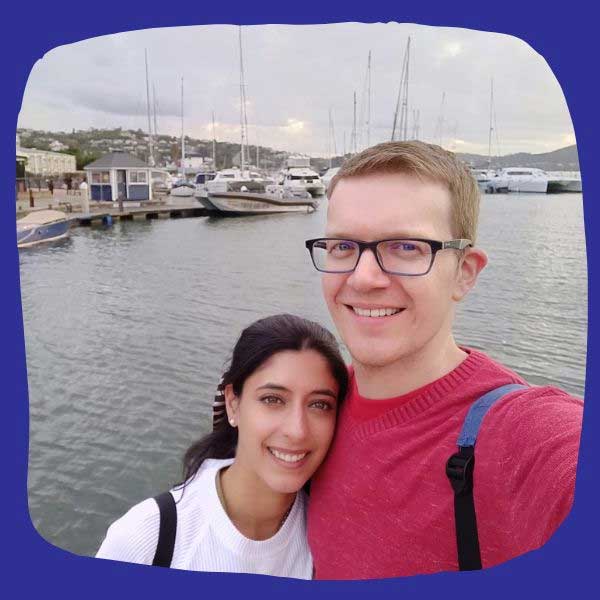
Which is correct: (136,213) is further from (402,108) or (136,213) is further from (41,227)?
(402,108)

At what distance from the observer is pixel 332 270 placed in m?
2.16

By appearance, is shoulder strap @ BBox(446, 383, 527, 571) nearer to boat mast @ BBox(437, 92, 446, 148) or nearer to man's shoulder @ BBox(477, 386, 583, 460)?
man's shoulder @ BBox(477, 386, 583, 460)

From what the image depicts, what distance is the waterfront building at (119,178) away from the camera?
Result: 3.14 metres

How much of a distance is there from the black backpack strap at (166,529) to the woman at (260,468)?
0.6 inches

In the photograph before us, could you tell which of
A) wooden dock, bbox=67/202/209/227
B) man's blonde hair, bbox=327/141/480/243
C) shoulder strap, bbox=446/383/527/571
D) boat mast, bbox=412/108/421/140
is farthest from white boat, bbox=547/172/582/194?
wooden dock, bbox=67/202/209/227

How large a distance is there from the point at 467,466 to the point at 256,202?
166 cm

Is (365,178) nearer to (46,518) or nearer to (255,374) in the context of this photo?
(255,374)

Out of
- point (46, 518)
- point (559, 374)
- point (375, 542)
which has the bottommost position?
point (46, 518)

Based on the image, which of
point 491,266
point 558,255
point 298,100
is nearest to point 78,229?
point 298,100

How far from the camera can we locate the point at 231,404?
2545 millimetres

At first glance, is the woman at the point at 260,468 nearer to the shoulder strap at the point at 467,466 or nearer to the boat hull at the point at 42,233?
the shoulder strap at the point at 467,466

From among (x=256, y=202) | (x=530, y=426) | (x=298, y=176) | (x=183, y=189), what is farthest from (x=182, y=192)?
(x=530, y=426)

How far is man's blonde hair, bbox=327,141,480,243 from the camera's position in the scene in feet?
6.59

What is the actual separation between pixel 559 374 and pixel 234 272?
1404 millimetres
